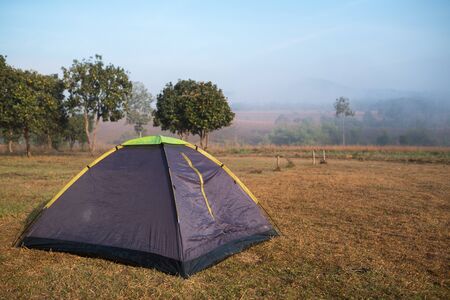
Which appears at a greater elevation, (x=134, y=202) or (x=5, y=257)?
(x=134, y=202)

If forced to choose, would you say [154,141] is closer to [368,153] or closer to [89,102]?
[89,102]

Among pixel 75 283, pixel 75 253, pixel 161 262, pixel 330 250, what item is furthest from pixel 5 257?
pixel 330 250

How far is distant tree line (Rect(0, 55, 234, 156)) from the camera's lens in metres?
30.4

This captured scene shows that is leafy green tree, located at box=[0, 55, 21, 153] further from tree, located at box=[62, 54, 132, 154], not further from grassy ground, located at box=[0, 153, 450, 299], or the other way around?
grassy ground, located at box=[0, 153, 450, 299]

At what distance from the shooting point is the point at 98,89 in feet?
120

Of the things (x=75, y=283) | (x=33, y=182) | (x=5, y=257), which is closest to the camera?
(x=75, y=283)

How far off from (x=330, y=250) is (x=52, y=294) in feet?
16.0

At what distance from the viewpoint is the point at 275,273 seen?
610cm

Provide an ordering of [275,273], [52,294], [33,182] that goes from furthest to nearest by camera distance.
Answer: [33,182], [275,273], [52,294]

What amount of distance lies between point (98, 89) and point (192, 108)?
9384 mm

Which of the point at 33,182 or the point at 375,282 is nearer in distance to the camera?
the point at 375,282

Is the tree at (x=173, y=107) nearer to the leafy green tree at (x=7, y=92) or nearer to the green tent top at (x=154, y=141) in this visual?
the leafy green tree at (x=7, y=92)

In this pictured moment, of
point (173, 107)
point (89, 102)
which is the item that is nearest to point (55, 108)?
point (89, 102)

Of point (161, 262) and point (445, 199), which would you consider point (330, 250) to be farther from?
point (445, 199)
